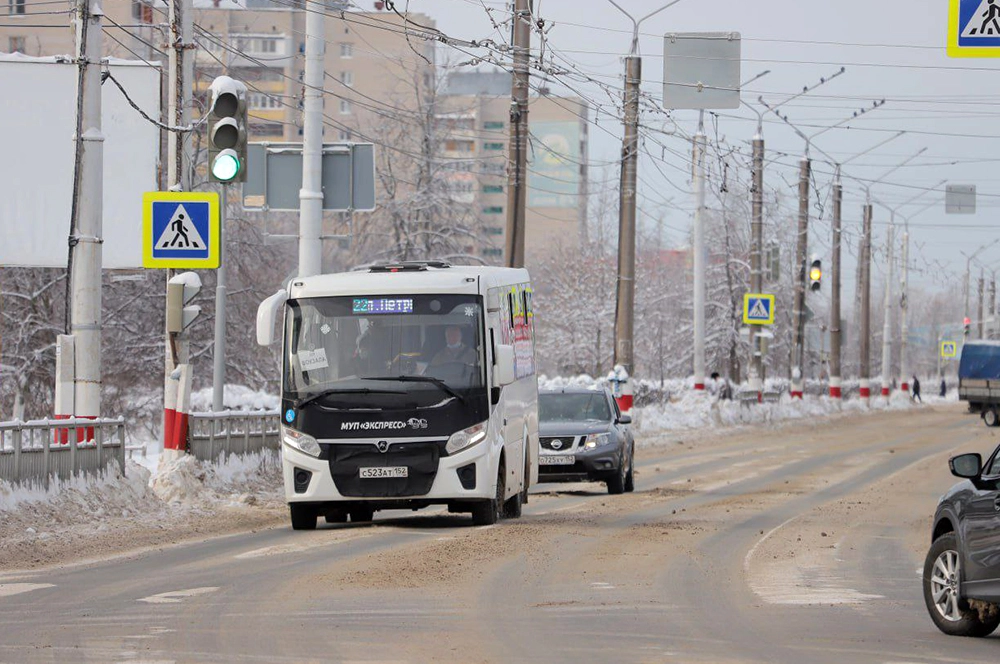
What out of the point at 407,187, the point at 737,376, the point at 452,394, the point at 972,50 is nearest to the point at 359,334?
the point at 452,394

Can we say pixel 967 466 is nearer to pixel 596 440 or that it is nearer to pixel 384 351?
pixel 384 351

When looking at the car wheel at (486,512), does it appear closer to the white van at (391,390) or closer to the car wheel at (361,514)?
the white van at (391,390)

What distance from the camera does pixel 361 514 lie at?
20.1m

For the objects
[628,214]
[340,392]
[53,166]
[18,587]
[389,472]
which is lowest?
[18,587]

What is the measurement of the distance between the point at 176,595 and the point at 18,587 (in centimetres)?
132

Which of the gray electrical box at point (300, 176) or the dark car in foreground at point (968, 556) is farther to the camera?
the gray electrical box at point (300, 176)

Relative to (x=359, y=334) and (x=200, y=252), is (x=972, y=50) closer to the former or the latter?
(x=359, y=334)

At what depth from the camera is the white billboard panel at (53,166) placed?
33.2 meters

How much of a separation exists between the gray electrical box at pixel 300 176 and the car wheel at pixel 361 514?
19.7 feet

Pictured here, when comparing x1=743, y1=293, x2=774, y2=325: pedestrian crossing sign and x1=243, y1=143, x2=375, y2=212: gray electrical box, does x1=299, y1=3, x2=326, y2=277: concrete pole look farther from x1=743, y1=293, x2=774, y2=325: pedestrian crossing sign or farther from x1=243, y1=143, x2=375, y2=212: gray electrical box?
x1=743, y1=293, x2=774, y2=325: pedestrian crossing sign

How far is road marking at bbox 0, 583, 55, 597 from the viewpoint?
12.5 m

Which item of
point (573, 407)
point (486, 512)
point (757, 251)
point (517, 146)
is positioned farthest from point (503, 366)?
point (757, 251)

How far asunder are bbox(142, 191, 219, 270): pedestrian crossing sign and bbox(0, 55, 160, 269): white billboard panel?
1313 cm

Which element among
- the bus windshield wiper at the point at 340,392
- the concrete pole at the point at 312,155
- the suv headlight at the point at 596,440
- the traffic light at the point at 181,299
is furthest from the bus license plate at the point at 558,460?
the bus windshield wiper at the point at 340,392
